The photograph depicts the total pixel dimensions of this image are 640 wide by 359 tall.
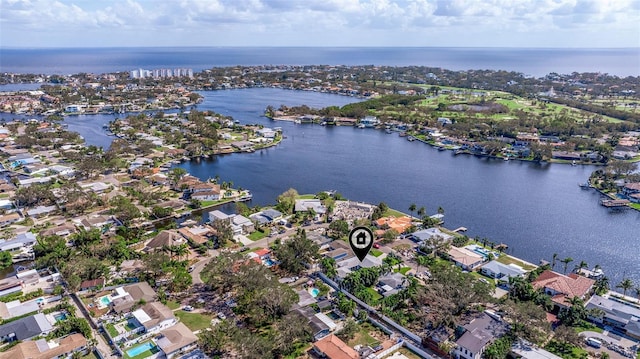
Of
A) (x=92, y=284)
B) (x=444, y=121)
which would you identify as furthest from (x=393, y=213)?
(x=444, y=121)

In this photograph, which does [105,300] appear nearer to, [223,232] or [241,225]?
[223,232]

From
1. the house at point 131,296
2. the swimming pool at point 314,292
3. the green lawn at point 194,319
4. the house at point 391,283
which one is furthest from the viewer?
the house at point 391,283

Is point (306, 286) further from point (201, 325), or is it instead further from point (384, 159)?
point (384, 159)

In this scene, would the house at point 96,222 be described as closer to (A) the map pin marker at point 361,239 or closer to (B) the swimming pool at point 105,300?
(B) the swimming pool at point 105,300

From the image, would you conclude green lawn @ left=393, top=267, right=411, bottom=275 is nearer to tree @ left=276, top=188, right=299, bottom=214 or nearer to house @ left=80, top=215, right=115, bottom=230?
tree @ left=276, top=188, right=299, bottom=214

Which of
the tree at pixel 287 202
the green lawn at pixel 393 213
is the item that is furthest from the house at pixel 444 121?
the tree at pixel 287 202

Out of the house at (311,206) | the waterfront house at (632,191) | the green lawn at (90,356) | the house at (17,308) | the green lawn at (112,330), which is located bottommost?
the green lawn at (90,356)
